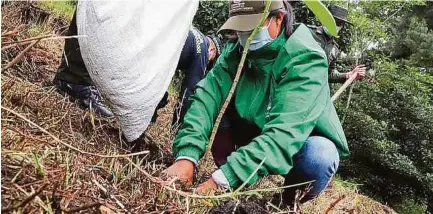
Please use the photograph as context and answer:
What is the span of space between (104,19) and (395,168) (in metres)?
6.63

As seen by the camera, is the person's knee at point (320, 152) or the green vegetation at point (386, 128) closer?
the person's knee at point (320, 152)

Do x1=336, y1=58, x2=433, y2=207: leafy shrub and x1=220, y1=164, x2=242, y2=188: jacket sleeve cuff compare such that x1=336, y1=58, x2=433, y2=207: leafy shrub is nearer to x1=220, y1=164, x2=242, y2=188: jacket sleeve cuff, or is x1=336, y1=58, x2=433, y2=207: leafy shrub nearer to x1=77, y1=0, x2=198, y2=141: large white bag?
x1=77, y1=0, x2=198, y2=141: large white bag

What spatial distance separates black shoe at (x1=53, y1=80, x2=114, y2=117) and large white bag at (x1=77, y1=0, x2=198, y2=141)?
39 cm

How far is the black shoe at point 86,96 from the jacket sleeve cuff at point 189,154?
0.53 meters

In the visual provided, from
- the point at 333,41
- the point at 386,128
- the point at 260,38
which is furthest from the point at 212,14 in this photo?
the point at 260,38

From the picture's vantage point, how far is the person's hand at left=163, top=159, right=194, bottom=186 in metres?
1.65

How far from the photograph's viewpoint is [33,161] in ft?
3.45

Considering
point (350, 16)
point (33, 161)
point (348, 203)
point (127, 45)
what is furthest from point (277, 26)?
point (350, 16)

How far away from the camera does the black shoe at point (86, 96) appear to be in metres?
2.30

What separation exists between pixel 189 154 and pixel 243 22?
0.48 meters

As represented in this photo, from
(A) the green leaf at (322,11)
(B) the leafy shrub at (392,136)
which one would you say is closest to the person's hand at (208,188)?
(A) the green leaf at (322,11)

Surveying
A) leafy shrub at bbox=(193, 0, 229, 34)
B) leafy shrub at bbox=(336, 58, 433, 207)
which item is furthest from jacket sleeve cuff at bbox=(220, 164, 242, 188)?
leafy shrub at bbox=(193, 0, 229, 34)

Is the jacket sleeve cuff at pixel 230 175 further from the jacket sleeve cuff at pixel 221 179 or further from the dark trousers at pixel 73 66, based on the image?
the dark trousers at pixel 73 66

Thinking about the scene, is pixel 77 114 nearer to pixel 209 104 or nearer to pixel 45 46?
pixel 209 104
